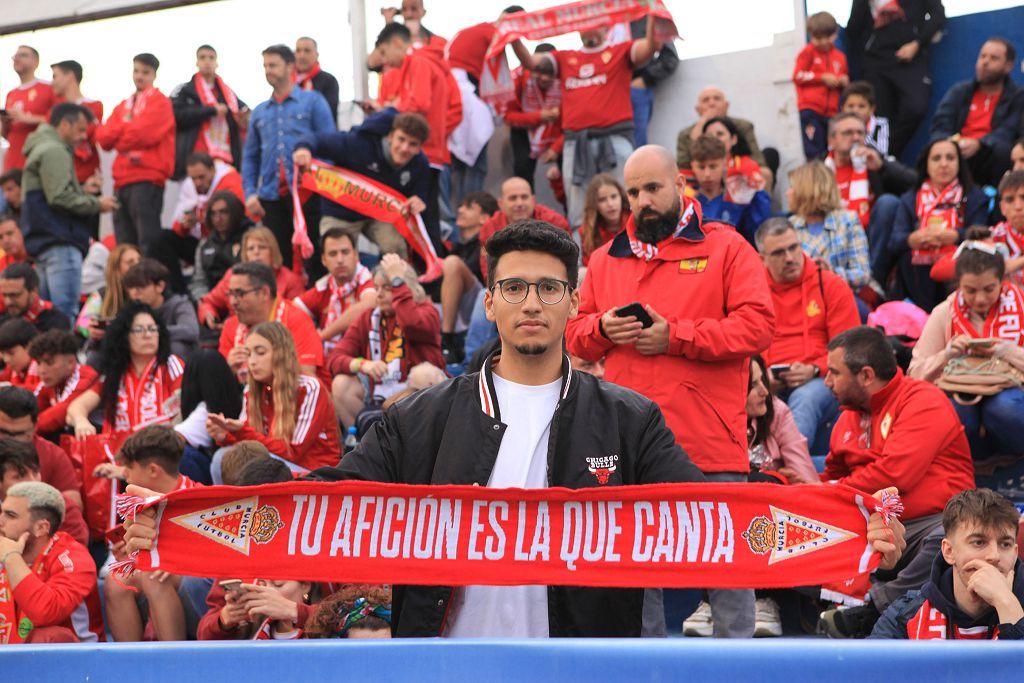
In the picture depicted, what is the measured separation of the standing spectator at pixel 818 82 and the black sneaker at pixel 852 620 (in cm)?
629

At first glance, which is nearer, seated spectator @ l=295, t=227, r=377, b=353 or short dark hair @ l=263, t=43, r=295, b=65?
seated spectator @ l=295, t=227, r=377, b=353

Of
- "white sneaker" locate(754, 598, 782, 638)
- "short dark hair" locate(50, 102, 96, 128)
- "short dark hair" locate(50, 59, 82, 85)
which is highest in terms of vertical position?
"short dark hair" locate(50, 59, 82, 85)

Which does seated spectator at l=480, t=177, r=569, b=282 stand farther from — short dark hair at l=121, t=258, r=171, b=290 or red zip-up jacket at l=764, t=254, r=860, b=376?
short dark hair at l=121, t=258, r=171, b=290

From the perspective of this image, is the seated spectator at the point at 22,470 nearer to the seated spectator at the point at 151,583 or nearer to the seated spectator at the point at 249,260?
the seated spectator at the point at 151,583

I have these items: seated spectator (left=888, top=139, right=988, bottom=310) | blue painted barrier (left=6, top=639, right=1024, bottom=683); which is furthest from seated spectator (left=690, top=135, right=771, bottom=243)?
blue painted barrier (left=6, top=639, right=1024, bottom=683)

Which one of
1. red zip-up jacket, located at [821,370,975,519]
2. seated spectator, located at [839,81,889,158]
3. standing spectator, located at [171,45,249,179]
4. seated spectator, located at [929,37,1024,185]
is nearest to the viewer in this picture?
red zip-up jacket, located at [821,370,975,519]

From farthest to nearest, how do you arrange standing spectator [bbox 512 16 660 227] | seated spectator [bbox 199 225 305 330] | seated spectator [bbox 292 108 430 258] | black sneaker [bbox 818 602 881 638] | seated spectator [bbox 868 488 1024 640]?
standing spectator [bbox 512 16 660 227] → seated spectator [bbox 292 108 430 258] → seated spectator [bbox 199 225 305 330] → black sneaker [bbox 818 602 881 638] → seated spectator [bbox 868 488 1024 640]

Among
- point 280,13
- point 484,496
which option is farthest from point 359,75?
point 484,496

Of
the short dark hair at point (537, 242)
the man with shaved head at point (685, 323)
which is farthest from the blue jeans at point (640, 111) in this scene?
the short dark hair at point (537, 242)

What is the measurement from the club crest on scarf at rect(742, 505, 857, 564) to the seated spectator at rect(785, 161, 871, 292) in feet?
19.6

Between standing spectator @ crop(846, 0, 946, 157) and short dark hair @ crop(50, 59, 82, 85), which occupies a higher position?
short dark hair @ crop(50, 59, 82, 85)

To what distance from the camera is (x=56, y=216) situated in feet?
43.0

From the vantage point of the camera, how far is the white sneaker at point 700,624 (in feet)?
20.9

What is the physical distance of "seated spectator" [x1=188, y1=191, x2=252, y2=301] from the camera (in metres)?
11.8
